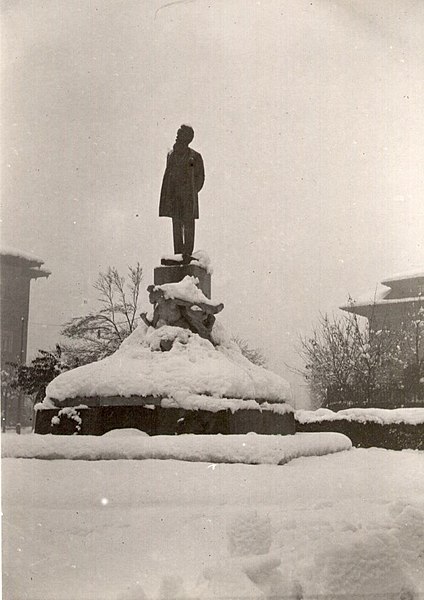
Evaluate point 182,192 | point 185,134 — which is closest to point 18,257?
point 182,192

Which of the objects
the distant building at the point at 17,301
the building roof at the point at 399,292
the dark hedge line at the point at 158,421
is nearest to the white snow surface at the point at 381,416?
the dark hedge line at the point at 158,421

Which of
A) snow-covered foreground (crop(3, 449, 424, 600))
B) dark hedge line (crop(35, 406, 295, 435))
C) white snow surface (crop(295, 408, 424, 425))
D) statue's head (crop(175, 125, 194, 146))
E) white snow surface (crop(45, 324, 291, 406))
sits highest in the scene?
statue's head (crop(175, 125, 194, 146))

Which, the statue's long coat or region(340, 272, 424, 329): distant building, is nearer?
the statue's long coat

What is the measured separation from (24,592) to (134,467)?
2305mm

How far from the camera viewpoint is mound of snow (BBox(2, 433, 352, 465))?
5855mm

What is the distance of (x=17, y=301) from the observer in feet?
46.5

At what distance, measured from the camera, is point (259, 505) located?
Answer: 4.69 m

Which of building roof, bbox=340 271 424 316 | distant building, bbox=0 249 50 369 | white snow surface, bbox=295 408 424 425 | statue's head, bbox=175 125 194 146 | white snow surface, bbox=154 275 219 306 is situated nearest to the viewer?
white snow surface, bbox=154 275 219 306

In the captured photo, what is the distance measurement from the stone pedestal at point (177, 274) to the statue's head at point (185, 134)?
183 centimetres

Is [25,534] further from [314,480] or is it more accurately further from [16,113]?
[16,113]

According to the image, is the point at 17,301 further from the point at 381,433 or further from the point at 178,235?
the point at 381,433

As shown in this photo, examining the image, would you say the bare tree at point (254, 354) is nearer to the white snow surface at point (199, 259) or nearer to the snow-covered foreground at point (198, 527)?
the white snow surface at point (199, 259)

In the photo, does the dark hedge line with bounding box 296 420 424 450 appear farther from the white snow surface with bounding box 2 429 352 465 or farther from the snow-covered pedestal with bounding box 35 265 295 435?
the white snow surface with bounding box 2 429 352 465

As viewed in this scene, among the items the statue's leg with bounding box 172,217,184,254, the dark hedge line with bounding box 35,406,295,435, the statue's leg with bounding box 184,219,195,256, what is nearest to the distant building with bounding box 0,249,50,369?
the dark hedge line with bounding box 35,406,295,435
